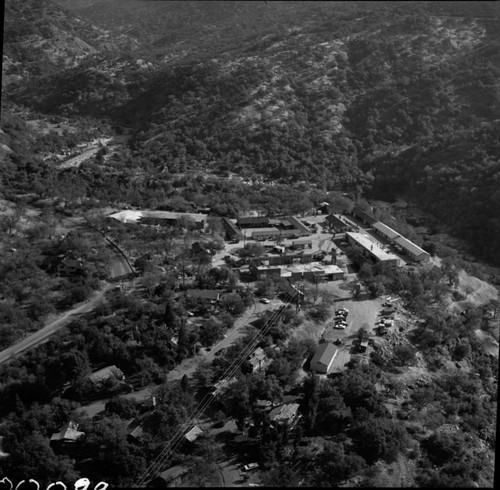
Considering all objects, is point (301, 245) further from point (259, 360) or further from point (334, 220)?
point (259, 360)

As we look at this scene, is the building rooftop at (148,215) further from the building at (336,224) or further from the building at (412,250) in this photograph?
the building at (412,250)

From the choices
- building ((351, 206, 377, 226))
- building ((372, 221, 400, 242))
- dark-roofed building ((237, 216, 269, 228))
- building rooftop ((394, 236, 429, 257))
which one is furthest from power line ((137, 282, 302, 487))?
building ((351, 206, 377, 226))

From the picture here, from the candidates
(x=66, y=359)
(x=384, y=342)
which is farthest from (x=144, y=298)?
(x=384, y=342)

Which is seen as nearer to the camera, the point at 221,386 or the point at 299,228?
the point at 221,386

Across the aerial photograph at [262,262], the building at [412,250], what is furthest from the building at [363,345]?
the building at [412,250]

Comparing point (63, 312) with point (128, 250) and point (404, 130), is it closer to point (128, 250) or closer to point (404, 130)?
point (128, 250)

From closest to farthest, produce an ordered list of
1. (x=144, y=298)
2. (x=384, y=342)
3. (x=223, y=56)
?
1. (x=384, y=342)
2. (x=144, y=298)
3. (x=223, y=56)

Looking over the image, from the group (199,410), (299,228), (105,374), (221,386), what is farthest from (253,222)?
(199,410)
